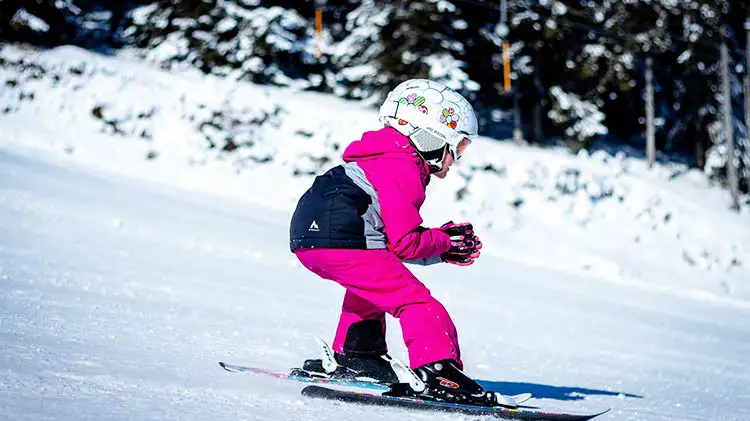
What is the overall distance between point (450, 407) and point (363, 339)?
2.18ft

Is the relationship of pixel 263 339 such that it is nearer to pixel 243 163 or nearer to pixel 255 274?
pixel 255 274

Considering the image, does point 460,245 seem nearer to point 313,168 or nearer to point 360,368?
point 360,368

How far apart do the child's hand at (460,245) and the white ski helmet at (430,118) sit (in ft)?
0.98

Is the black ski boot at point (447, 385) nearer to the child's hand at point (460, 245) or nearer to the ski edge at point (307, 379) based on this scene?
the ski edge at point (307, 379)

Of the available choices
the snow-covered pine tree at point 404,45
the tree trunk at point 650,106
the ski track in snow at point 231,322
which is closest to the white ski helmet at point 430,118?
the ski track in snow at point 231,322

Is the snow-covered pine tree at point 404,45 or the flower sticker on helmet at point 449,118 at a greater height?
the snow-covered pine tree at point 404,45

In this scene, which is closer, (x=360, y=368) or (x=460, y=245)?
(x=460, y=245)

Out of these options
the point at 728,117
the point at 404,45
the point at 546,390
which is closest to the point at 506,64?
the point at 404,45

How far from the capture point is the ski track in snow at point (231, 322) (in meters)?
3.18

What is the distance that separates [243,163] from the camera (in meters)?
13.8

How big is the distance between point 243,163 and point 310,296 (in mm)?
7386

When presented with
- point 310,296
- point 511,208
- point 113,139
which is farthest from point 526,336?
point 113,139

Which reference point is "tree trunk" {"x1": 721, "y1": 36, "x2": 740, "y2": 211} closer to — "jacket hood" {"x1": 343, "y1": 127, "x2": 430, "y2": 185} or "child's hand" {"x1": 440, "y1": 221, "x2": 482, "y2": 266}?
"child's hand" {"x1": 440, "y1": 221, "x2": 482, "y2": 266}

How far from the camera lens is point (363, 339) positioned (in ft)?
12.5
